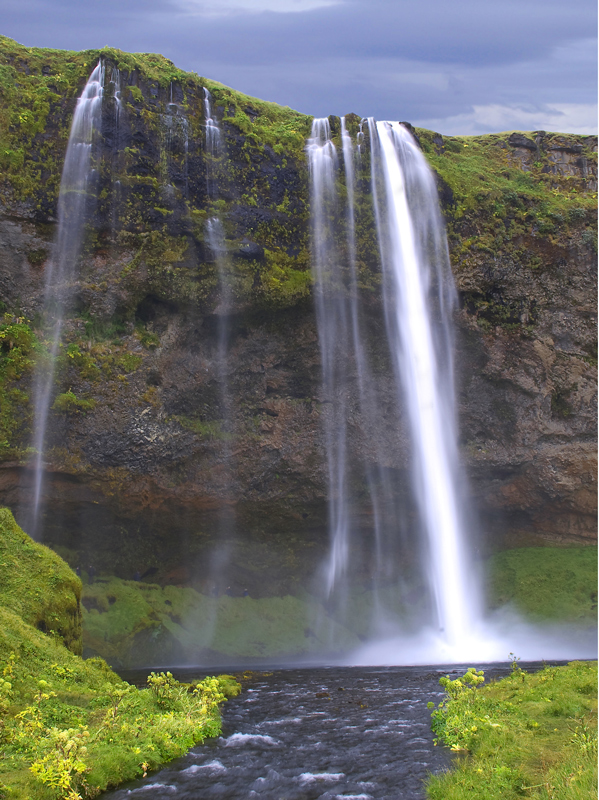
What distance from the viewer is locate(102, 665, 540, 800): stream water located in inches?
357

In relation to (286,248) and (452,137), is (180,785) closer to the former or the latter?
(286,248)

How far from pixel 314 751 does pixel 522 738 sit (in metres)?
3.52

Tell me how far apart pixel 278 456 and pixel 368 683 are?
1047 centimetres

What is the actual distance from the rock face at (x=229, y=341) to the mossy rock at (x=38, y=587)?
16.5ft

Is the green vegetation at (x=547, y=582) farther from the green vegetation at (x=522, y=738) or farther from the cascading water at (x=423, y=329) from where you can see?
the green vegetation at (x=522, y=738)

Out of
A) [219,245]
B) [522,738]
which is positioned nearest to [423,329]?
[219,245]

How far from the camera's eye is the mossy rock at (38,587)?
15734mm

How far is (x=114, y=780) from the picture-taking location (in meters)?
9.20

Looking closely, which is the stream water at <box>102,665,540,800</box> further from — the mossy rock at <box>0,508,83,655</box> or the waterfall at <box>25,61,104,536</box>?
the waterfall at <box>25,61,104,536</box>

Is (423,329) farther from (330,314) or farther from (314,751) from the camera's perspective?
(314,751)

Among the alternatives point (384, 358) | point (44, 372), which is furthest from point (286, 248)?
point (44, 372)

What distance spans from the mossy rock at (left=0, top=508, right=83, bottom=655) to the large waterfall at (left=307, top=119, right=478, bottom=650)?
1240cm

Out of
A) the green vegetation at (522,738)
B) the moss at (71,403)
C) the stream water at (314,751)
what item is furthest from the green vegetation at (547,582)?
the moss at (71,403)

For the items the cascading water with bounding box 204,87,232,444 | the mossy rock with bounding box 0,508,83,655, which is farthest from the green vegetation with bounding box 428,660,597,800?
the cascading water with bounding box 204,87,232,444
